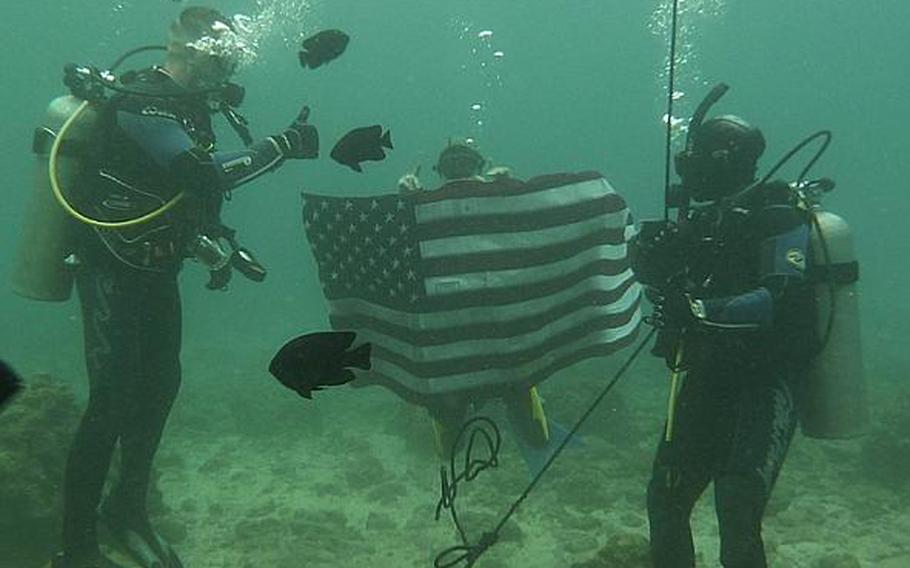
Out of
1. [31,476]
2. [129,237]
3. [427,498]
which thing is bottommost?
[427,498]

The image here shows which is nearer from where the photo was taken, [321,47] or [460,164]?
Answer: [321,47]

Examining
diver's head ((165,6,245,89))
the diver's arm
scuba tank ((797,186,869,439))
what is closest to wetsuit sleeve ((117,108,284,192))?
the diver's arm

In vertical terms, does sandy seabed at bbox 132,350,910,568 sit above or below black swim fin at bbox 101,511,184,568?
below

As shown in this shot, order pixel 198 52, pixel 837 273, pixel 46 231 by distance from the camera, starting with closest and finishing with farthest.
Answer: pixel 837 273, pixel 46 231, pixel 198 52

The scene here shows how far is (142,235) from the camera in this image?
5.28m

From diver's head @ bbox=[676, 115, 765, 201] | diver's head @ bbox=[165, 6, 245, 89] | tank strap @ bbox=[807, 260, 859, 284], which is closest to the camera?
tank strap @ bbox=[807, 260, 859, 284]

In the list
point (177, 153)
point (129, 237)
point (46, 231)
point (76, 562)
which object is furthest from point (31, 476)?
point (177, 153)

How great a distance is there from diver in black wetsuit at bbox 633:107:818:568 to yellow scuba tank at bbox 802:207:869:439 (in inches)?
3.7

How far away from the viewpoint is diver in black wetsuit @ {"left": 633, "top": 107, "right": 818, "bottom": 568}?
15.3 feet

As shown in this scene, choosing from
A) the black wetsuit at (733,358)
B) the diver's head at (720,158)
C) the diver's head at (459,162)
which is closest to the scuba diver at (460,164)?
the diver's head at (459,162)

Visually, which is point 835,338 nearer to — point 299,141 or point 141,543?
point 299,141

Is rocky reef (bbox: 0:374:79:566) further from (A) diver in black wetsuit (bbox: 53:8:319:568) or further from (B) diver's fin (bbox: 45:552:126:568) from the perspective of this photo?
(B) diver's fin (bbox: 45:552:126:568)

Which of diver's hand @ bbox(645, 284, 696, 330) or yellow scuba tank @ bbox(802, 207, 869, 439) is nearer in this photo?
diver's hand @ bbox(645, 284, 696, 330)

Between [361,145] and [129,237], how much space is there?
6.67 feet
